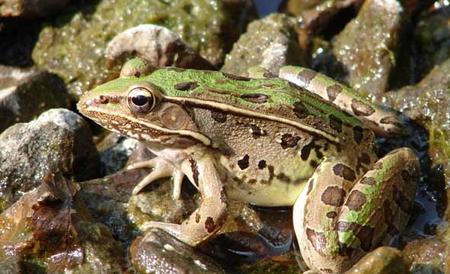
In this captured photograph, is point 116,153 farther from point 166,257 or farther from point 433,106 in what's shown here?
point 433,106

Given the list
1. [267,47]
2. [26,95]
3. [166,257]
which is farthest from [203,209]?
[26,95]

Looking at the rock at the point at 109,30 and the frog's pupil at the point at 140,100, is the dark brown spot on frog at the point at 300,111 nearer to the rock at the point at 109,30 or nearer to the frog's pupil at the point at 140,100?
the frog's pupil at the point at 140,100

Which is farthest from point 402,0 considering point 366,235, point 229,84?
point 366,235

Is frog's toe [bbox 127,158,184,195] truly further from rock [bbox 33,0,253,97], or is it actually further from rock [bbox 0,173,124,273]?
rock [bbox 33,0,253,97]

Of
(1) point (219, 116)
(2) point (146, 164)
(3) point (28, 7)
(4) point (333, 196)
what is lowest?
(2) point (146, 164)

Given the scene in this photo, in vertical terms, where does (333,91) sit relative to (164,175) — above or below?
above

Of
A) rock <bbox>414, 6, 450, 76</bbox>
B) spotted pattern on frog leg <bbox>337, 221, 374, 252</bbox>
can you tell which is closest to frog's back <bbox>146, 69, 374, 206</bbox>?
spotted pattern on frog leg <bbox>337, 221, 374, 252</bbox>
